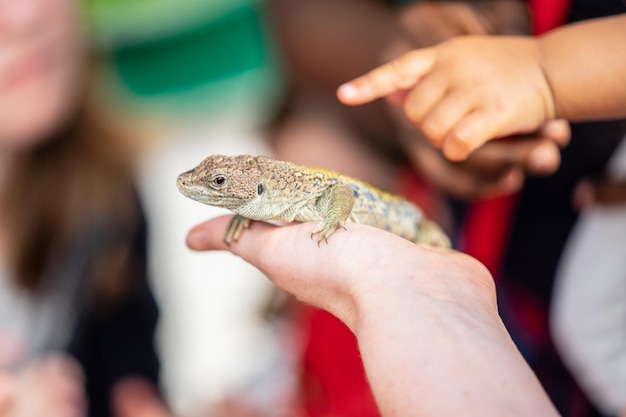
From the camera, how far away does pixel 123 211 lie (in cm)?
229

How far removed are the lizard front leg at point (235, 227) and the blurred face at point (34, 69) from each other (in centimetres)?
111

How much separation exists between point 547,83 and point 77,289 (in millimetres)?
1619

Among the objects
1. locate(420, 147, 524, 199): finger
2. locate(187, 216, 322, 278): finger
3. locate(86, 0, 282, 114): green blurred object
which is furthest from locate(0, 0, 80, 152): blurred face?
locate(420, 147, 524, 199): finger

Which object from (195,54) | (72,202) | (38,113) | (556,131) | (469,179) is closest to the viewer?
(556,131)

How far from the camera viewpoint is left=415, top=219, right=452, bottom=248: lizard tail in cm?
135

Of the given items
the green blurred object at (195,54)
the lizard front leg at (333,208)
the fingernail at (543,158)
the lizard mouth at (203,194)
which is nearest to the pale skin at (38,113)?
the green blurred object at (195,54)

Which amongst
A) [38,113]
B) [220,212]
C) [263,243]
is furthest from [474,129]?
[38,113]

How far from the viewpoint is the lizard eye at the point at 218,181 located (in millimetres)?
1125

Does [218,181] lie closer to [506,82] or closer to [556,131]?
[506,82]

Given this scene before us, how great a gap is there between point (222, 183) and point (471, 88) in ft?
1.52

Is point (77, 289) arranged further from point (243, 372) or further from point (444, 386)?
point (444, 386)

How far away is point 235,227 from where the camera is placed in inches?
47.4

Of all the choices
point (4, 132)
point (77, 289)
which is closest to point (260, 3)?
point (4, 132)

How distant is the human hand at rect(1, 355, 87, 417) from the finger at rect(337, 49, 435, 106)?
127cm
